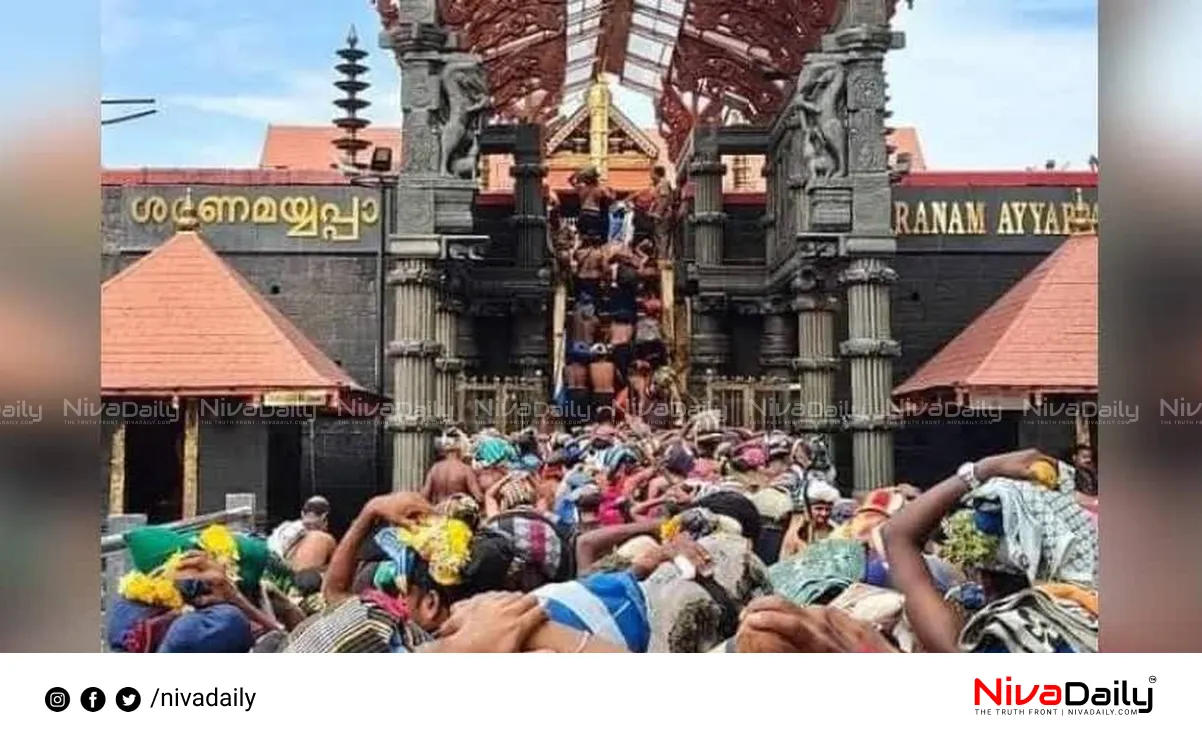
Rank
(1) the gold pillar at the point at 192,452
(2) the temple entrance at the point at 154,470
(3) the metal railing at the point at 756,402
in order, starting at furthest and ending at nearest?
(3) the metal railing at the point at 756,402 < (1) the gold pillar at the point at 192,452 < (2) the temple entrance at the point at 154,470

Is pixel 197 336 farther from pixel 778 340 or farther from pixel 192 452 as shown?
pixel 778 340

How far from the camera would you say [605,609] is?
5988 millimetres

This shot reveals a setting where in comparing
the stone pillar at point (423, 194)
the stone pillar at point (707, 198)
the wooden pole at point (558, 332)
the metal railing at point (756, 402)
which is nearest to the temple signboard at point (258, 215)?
the stone pillar at point (423, 194)

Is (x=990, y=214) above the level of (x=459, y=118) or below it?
below

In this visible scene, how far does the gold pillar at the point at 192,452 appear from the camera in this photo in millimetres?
7656

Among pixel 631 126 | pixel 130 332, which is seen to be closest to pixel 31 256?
pixel 130 332

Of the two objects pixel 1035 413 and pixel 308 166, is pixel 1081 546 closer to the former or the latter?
pixel 1035 413

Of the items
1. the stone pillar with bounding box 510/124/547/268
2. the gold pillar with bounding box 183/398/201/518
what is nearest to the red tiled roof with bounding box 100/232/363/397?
the gold pillar with bounding box 183/398/201/518

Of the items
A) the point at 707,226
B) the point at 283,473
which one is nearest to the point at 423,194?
the point at 283,473

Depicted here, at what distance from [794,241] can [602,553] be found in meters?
3.67

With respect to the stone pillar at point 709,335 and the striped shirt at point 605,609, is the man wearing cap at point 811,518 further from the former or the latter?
the stone pillar at point 709,335
